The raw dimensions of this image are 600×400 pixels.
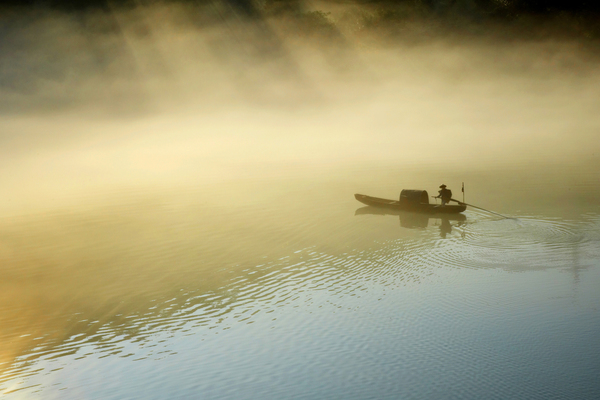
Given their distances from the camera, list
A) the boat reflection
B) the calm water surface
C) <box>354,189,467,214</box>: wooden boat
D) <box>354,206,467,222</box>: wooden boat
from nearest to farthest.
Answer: the calm water surface < the boat reflection < <box>354,206,467,222</box>: wooden boat < <box>354,189,467,214</box>: wooden boat

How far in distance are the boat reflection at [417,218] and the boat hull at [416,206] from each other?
8.1 inches

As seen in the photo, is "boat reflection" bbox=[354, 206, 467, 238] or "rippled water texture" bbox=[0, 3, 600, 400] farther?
"boat reflection" bbox=[354, 206, 467, 238]

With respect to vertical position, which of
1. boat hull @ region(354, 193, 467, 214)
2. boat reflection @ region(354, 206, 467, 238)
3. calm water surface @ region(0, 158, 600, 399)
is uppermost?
boat hull @ region(354, 193, 467, 214)

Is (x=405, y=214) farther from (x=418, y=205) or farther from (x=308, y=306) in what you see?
(x=308, y=306)

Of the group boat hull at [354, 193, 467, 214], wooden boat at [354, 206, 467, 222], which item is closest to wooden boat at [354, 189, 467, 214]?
boat hull at [354, 193, 467, 214]

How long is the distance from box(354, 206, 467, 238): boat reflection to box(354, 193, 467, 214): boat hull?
20cm

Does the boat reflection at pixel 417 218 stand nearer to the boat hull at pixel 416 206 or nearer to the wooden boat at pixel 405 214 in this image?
the wooden boat at pixel 405 214

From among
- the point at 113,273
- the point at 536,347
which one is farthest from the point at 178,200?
the point at 536,347

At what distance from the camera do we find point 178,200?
31016 millimetres

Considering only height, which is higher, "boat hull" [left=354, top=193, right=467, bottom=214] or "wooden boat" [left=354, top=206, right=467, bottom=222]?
"boat hull" [left=354, top=193, right=467, bottom=214]

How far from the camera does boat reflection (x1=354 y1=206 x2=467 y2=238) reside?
22297 mm

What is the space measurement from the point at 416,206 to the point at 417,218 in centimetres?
54

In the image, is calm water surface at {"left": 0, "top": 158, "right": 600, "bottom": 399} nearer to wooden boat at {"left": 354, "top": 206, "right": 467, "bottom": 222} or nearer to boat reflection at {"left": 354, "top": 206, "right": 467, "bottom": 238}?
boat reflection at {"left": 354, "top": 206, "right": 467, "bottom": 238}

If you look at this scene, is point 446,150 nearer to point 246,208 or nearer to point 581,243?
point 246,208
